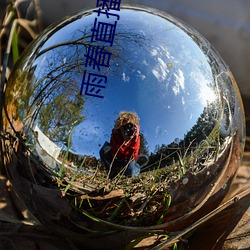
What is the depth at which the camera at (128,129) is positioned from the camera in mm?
1422

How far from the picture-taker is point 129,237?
1648 mm

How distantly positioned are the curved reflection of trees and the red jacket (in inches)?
1.5

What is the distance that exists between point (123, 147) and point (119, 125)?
5cm

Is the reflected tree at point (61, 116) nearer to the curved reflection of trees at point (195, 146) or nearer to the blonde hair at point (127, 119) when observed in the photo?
the blonde hair at point (127, 119)

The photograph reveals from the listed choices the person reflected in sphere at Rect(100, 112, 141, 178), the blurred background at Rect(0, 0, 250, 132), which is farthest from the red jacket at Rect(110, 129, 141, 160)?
the blurred background at Rect(0, 0, 250, 132)

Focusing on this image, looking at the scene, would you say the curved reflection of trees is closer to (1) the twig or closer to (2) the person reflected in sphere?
(2) the person reflected in sphere

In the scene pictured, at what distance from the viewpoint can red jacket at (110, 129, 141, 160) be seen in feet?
4.69

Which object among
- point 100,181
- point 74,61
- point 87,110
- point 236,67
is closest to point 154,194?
point 100,181

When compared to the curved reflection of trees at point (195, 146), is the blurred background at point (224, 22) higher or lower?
higher

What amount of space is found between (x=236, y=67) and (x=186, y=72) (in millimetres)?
1132

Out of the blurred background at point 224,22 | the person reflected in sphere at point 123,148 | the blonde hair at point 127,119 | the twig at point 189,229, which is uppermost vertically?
the blurred background at point 224,22

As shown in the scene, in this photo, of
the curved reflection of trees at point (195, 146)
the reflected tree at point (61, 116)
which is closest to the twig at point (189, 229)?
the curved reflection of trees at point (195, 146)

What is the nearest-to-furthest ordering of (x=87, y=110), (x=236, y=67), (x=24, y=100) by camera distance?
(x=87, y=110) → (x=24, y=100) → (x=236, y=67)

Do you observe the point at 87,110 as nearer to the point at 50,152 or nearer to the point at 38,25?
the point at 50,152
